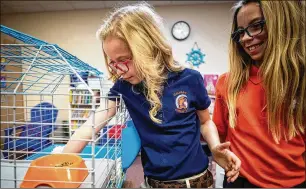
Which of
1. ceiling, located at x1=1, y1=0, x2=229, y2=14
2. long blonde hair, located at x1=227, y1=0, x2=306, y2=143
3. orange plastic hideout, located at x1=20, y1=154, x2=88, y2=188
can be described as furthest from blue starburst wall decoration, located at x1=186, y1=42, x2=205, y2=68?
orange plastic hideout, located at x1=20, y1=154, x2=88, y2=188

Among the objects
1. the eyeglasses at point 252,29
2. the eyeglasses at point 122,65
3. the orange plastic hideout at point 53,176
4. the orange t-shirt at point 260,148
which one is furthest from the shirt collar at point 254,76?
the orange plastic hideout at point 53,176

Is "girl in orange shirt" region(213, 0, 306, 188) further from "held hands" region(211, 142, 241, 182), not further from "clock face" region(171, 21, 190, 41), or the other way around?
"clock face" region(171, 21, 190, 41)

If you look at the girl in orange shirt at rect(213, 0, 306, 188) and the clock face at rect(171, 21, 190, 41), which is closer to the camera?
the girl in orange shirt at rect(213, 0, 306, 188)

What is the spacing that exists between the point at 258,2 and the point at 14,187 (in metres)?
0.74

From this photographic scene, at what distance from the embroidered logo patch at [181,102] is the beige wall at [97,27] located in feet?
8.78

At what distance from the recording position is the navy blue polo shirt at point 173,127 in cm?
60

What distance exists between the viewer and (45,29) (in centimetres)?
350

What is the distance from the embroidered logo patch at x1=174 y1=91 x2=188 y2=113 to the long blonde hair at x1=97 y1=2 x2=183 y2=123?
53 mm

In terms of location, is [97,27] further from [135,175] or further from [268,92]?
[268,92]

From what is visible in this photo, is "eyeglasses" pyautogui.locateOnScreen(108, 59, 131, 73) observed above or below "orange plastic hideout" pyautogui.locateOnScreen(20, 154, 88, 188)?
above

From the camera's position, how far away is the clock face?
3285 millimetres

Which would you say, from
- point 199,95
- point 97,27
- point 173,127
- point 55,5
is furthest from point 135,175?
point 55,5

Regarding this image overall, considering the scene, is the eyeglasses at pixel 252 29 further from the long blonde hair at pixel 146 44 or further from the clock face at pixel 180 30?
the clock face at pixel 180 30

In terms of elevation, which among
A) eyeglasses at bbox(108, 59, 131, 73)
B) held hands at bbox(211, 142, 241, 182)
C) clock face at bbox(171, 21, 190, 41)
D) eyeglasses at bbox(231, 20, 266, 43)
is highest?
clock face at bbox(171, 21, 190, 41)
